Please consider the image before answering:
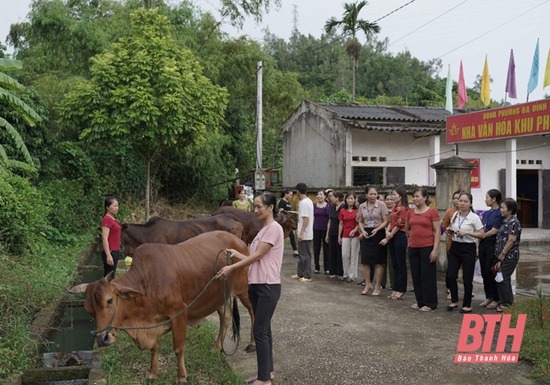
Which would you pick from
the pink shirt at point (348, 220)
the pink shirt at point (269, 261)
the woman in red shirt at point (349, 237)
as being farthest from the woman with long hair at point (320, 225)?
the pink shirt at point (269, 261)

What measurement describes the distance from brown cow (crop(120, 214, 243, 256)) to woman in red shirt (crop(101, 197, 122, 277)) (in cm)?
57

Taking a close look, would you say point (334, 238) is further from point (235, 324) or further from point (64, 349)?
point (64, 349)

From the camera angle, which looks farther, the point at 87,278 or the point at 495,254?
the point at 87,278

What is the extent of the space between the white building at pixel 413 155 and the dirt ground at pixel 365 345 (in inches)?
365

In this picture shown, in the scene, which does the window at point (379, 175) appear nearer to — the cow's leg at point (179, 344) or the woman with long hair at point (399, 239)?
the woman with long hair at point (399, 239)

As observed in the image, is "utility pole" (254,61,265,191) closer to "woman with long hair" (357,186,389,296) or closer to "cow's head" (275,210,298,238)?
"cow's head" (275,210,298,238)

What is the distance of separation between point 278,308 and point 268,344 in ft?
9.86

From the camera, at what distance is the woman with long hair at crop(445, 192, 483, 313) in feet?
23.8

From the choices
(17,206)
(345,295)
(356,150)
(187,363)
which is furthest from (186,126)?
(187,363)

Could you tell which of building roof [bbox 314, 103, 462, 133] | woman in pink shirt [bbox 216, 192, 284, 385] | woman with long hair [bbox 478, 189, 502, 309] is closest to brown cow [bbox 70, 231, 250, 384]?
woman in pink shirt [bbox 216, 192, 284, 385]

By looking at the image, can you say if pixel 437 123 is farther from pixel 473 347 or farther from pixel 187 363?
pixel 187 363

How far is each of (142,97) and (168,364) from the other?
1050cm

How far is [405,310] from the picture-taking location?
759cm

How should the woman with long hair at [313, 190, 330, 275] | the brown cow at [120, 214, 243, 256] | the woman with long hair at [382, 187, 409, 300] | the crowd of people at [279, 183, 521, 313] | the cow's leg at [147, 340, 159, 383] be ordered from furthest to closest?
1. the woman with long hair at [313, 190, 330, 275]
2. the woman with long hair at [382, 187, 409, 300]
3. the brown cow at [120, 214, 243, 256]
4. the crowd of people at [279, 183, 521, 313]
5. the cow's leg at [147, 340, 159, 383]
